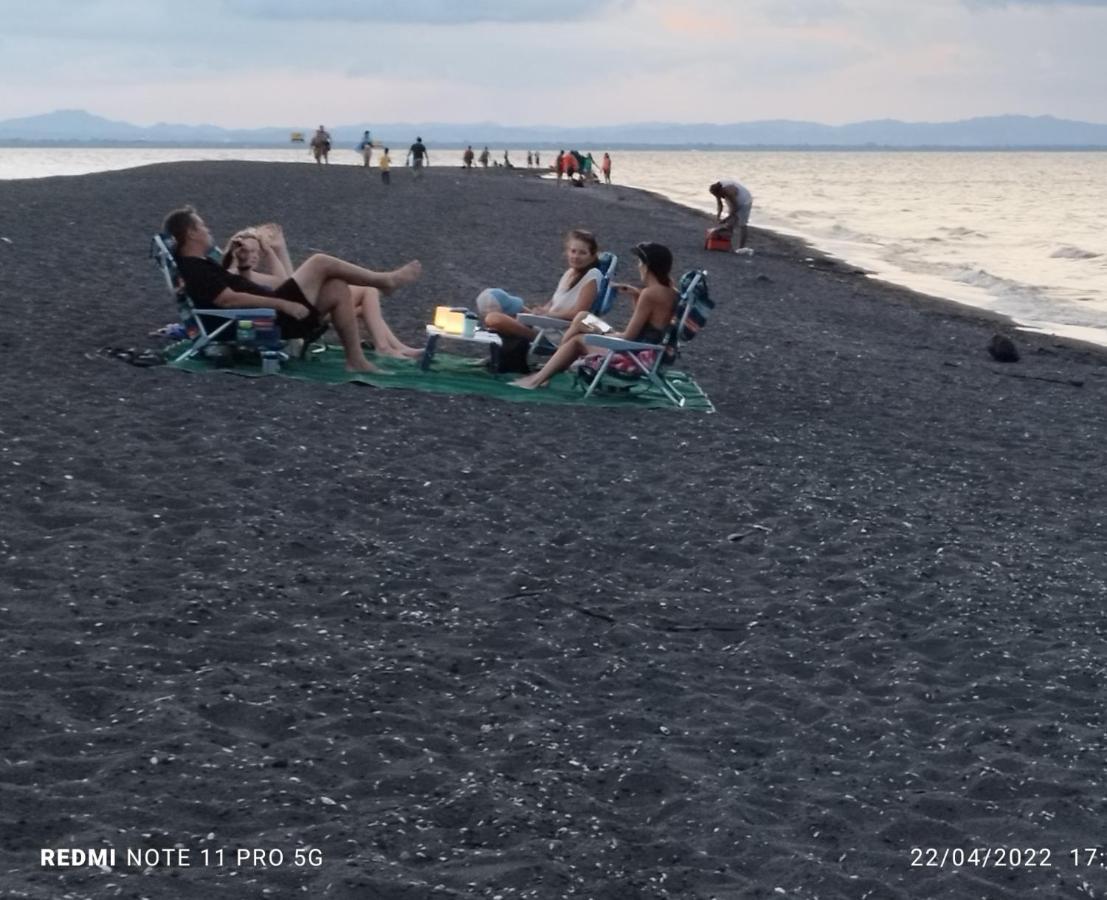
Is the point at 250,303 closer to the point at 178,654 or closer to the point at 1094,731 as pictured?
the point at 178,654

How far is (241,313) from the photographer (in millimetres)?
8164

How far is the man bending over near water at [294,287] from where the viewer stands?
8.23 meters

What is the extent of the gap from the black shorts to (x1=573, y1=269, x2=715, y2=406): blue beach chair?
157 centimetres

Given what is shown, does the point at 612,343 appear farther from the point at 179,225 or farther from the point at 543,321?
the point at 179,225

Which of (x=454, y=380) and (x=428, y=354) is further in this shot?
(x=428, y=354)

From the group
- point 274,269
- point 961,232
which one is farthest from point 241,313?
point 961,232

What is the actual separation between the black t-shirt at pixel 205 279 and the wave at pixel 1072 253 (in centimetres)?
2463

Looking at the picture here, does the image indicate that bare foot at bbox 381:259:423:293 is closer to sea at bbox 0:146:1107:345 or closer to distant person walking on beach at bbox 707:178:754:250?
sea at bbox 0:146:1107:345

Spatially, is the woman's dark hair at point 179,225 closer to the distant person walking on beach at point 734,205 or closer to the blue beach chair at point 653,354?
the blue beach chair at point 653,354

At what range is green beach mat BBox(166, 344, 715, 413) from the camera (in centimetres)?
843

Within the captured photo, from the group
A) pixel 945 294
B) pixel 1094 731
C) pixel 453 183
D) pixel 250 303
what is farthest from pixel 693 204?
pixel 1094 731

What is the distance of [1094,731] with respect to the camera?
14.2 feet

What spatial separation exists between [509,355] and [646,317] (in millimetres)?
1042
